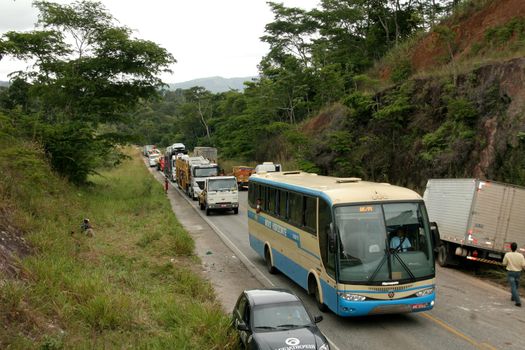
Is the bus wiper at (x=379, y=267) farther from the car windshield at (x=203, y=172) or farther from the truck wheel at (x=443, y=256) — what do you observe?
the car windshield at (x=203, y=172)

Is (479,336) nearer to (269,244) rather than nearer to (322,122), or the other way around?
(269,244)

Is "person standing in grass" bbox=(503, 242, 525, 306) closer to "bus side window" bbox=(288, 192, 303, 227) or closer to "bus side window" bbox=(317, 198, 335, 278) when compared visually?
"bus side window" bbox=(317, 198, 335, 278)

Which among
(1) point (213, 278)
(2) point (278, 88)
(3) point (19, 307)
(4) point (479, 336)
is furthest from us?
(2) point (278, 88)

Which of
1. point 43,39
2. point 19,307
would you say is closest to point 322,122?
point 43,39

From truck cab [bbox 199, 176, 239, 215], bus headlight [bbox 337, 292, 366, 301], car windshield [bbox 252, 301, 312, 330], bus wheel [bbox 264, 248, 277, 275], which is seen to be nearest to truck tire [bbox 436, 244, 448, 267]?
bus wheel [bbox 264, 248, 277, 275]

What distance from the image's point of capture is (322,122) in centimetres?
4822

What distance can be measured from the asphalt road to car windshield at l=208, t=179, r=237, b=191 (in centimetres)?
1600

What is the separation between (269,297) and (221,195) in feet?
72.2

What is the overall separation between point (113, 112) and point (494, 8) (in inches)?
1028

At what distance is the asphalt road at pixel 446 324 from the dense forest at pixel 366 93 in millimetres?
6895

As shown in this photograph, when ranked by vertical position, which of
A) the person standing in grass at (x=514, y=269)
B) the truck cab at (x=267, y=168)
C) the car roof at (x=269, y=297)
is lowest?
the truck cab at (x=267, y=168)

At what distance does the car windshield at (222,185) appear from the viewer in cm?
3194

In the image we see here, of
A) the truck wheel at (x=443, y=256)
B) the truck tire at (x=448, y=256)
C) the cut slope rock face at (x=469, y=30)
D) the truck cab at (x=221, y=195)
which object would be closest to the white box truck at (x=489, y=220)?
the truck tire at (x=448, y=256)

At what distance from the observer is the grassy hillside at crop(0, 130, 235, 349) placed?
9.55 metres
